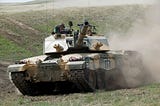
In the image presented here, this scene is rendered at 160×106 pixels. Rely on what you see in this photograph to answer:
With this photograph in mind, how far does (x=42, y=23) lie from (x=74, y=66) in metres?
27.6

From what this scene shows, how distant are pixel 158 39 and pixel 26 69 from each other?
7.95 m

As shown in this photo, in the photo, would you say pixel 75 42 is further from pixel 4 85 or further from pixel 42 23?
pixel 42 23

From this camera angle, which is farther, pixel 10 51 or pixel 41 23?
pixel 41 23

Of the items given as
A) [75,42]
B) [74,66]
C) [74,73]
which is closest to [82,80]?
[74,73]

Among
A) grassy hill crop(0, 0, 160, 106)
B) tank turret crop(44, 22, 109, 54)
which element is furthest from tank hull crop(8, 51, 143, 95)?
grassy hill crop(0, 0, 160, 106)

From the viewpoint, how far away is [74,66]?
20656 millimetres

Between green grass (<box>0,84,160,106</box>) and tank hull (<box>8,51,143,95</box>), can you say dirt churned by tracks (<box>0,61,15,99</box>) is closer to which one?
tank hull (<box>8,51,143,95</box>)

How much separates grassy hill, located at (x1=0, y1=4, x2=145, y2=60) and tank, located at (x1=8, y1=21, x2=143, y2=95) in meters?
13.9

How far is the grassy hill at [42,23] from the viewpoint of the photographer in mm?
40188

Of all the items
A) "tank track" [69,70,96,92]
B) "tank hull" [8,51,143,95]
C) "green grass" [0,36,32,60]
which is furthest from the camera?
"green grass" [0,36,32,60]

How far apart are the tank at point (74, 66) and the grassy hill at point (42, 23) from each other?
1388 centimetres

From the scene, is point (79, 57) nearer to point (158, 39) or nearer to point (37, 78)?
point (37, 78)

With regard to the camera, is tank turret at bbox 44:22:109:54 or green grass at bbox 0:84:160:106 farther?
tank turret at bbox 44:22:109:54

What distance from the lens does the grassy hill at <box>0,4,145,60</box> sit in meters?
40.2
